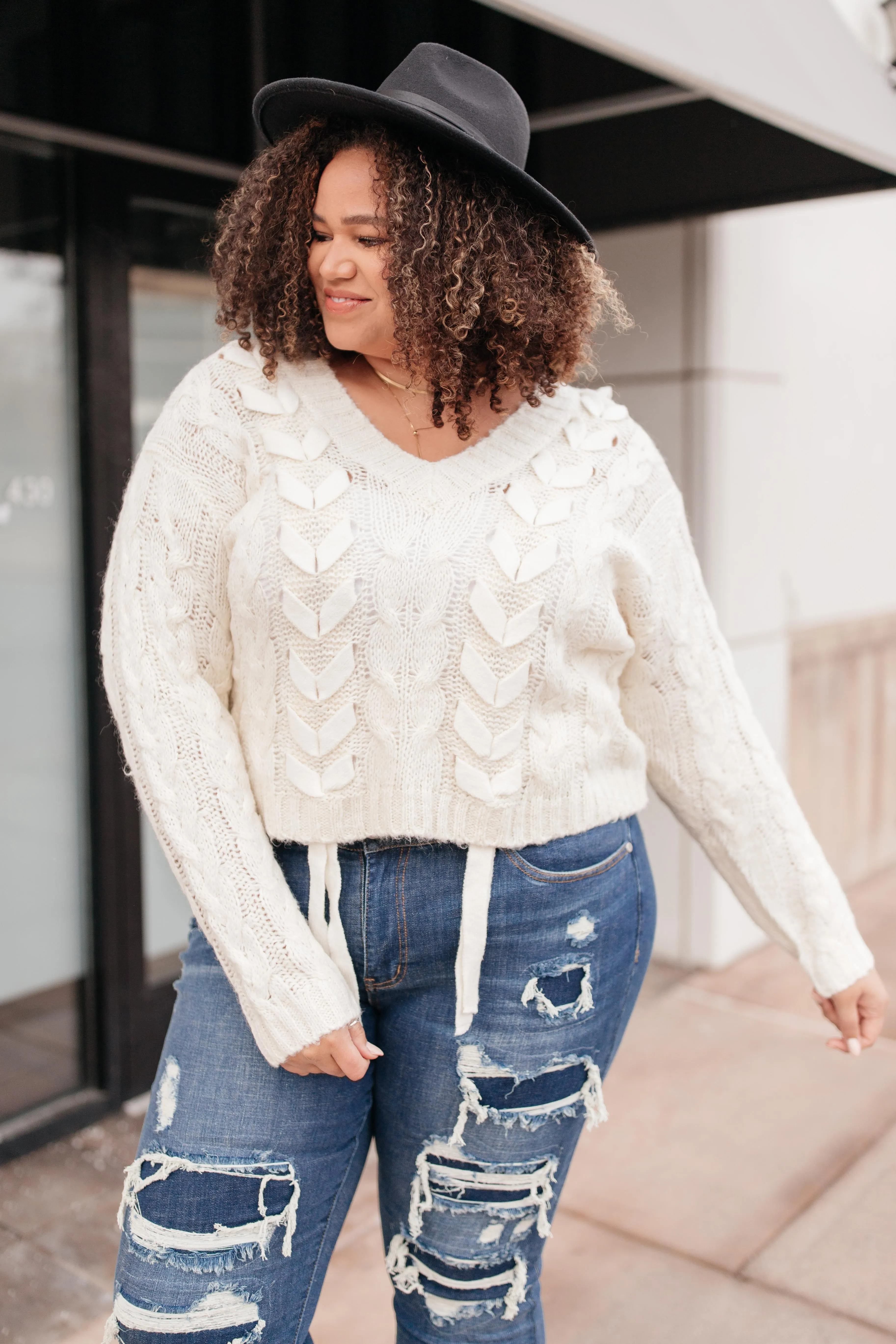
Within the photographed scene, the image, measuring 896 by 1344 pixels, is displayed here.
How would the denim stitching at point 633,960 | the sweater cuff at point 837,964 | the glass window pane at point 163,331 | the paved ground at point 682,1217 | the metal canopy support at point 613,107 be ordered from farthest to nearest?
1. the glass window pane at point 163,331
2. the metal canopy support at point 613,107
3. the paved ground at point 682,1217
4. the sweater cuff at point 837,964
5. the denim stitching at point 633,960

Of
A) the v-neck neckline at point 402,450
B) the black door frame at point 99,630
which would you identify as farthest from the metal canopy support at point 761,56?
the black door frame at point 99,630

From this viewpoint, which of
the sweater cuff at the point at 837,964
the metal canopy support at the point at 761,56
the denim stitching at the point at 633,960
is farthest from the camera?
the metal canopy support at the point at 761,56

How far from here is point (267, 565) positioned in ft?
4.85

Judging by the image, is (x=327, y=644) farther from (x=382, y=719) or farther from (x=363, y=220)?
(x=363, y=220)

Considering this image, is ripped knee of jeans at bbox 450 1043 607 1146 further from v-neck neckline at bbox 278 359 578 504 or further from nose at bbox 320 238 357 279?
nose at bbox 320 238 357 279

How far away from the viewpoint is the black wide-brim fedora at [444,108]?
1.49 m

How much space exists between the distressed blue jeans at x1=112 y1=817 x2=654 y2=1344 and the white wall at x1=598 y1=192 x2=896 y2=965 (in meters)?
2.63

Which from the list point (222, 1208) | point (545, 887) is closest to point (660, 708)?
point (545, 887)

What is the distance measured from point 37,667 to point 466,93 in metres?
2.02

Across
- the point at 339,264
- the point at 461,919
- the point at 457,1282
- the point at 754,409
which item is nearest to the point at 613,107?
the point at 754,409

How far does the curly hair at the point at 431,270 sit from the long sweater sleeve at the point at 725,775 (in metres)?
0.27

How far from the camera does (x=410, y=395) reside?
5.39 ft

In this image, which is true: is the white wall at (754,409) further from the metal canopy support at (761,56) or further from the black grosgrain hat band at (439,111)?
the black grosgrain hat band at (439,111)

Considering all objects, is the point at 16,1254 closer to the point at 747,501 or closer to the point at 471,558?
the point at 471,558
